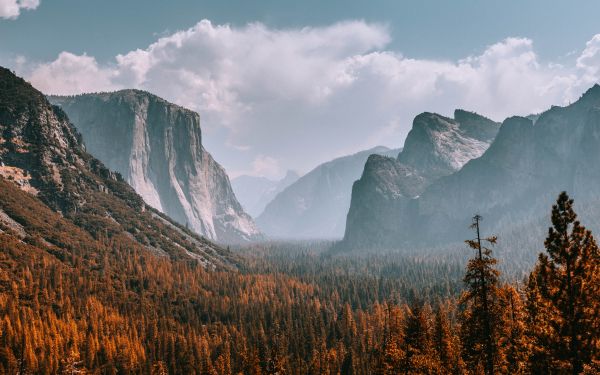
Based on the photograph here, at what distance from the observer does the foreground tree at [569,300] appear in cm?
2508

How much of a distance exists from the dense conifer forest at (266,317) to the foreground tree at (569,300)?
8 centimetres

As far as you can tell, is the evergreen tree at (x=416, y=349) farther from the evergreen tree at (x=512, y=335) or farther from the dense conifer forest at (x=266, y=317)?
the evergreen tree at (x=512, y=335)

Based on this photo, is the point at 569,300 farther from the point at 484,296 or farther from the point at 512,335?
the point at 512,335

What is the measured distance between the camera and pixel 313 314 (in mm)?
145875

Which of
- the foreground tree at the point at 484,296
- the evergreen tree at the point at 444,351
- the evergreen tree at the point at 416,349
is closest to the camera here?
the foreground tree at the point at 484,296

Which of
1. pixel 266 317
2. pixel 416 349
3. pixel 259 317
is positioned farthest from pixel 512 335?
pixel 266 317

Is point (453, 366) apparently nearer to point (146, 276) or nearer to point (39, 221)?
point (146, 276)

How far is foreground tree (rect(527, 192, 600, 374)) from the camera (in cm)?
2508

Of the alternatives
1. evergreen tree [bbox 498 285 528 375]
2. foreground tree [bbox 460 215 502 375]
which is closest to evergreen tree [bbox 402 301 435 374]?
evergreen tree [bbox 498 285 528 375]

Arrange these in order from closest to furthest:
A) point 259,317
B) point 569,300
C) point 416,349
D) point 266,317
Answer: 1. point 569,300
2. point 416,349
3. point 259,317
4. point 266,317

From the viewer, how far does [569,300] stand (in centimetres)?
2567

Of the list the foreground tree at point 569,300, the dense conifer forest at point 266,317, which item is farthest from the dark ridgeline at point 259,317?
the dense conifer forest at point 266,317

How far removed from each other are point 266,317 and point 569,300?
129m

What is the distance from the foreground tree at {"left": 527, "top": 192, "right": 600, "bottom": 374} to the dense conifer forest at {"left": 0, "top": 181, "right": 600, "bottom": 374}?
0.08 metres
